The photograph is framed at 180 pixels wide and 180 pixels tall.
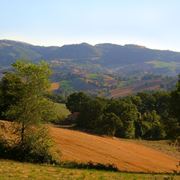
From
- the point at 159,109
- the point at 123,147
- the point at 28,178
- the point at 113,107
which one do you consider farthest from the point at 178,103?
the point at 159,109

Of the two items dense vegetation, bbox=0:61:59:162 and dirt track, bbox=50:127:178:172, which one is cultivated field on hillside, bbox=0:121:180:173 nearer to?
dirt track, bbox=50:127:178:172

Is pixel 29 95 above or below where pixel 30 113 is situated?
above

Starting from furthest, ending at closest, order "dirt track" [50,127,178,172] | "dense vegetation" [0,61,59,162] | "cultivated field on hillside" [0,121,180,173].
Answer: "dirt track" [50,127,178,172]
"cultivated field on hillside" [0,121,180,173]
"dense vegetation" [0,61,59,162]

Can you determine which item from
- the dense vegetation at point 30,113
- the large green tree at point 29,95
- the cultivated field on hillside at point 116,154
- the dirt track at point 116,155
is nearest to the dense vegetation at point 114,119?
the cultivated field on hillside at point 116,154

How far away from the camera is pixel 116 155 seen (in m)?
66.7

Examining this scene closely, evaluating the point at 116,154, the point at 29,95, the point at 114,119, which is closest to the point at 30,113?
the point at 29,95

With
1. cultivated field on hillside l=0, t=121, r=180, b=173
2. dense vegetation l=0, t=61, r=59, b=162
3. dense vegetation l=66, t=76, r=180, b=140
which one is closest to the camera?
dense vegetation l=0, t=61, r=59, b=162

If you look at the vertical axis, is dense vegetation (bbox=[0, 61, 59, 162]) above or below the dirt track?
above

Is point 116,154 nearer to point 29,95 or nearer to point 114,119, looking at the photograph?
point 29,95

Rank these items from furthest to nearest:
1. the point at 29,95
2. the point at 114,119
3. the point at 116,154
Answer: the point at 114,119
the point at 116,154
the point at 29,95

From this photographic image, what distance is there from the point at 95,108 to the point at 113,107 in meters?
7.28

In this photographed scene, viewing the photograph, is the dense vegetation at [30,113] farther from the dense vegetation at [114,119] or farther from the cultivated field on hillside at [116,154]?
the dense vegetation at [114,119]

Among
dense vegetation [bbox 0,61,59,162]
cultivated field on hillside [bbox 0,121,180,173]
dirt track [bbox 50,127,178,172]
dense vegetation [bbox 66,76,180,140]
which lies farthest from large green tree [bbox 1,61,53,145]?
dense vegetation [bbox 66,76,180,140]

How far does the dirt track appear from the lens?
187 ft
